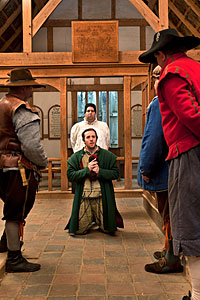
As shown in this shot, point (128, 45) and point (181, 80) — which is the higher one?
point (128, 45)

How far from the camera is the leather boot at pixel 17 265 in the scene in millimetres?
2926

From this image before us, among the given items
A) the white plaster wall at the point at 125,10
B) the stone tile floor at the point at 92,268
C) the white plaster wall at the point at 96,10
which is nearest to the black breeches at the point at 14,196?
the stone tile floor at the point at 92,268

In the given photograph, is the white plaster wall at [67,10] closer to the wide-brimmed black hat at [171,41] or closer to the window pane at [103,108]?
the window pane at [103,108]

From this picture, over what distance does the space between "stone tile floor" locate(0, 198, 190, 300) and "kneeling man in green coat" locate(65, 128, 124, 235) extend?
15 cm

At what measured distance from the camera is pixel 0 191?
3.02 metres

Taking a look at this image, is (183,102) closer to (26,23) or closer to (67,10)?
(26,23)

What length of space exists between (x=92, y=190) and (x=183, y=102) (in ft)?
8.23

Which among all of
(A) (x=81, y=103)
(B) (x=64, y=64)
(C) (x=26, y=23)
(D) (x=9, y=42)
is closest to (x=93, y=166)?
(B) (x=64, y=64)

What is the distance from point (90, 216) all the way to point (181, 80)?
104 inches

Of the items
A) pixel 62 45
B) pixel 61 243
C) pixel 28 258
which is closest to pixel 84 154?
pixel 61 243

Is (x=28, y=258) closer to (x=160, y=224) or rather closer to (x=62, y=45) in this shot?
(x=160, y=224)

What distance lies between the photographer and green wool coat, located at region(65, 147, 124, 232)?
408cm

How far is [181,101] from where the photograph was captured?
1.83 m

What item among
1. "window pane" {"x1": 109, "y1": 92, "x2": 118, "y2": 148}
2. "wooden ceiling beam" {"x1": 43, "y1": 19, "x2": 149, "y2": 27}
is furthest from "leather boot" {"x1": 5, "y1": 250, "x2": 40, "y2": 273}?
"wooden ceiling beam" {"x1": 43, "y1": 19, "x2": 149, "y2": 27}
